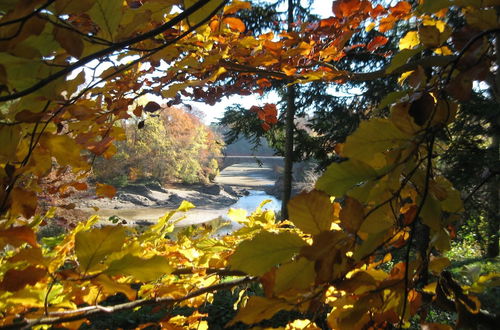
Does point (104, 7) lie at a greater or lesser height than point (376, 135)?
greater

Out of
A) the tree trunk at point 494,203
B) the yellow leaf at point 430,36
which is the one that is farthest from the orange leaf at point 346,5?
the tree trunk at point 494,203

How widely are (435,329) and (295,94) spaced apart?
601 cm

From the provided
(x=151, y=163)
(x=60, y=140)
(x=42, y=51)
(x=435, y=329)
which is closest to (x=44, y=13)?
(x=42, y=51)

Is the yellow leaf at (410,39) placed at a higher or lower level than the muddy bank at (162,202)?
higher

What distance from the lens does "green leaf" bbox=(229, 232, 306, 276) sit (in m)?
0.33

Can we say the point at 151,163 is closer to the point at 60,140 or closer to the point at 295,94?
the point at 295,94

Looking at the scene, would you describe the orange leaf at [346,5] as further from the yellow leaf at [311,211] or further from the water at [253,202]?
the water at [253,202]

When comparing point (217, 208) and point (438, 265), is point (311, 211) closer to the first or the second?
point (438, 265)

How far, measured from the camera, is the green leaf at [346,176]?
0.32 metres

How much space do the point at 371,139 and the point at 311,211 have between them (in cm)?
10

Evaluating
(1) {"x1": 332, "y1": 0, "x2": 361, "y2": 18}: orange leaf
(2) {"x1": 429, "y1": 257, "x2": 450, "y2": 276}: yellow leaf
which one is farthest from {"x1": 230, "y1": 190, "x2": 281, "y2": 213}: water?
(2) {"x1": 429, "y1": 257, "x2": 450, "y2": 276}: yellow leaf

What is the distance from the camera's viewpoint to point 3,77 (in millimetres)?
328

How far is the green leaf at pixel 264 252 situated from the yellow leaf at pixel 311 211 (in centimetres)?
3

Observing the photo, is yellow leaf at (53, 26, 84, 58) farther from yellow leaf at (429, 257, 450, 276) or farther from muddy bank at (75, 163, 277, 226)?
muddy bank at (75, 163, 277, 226)
